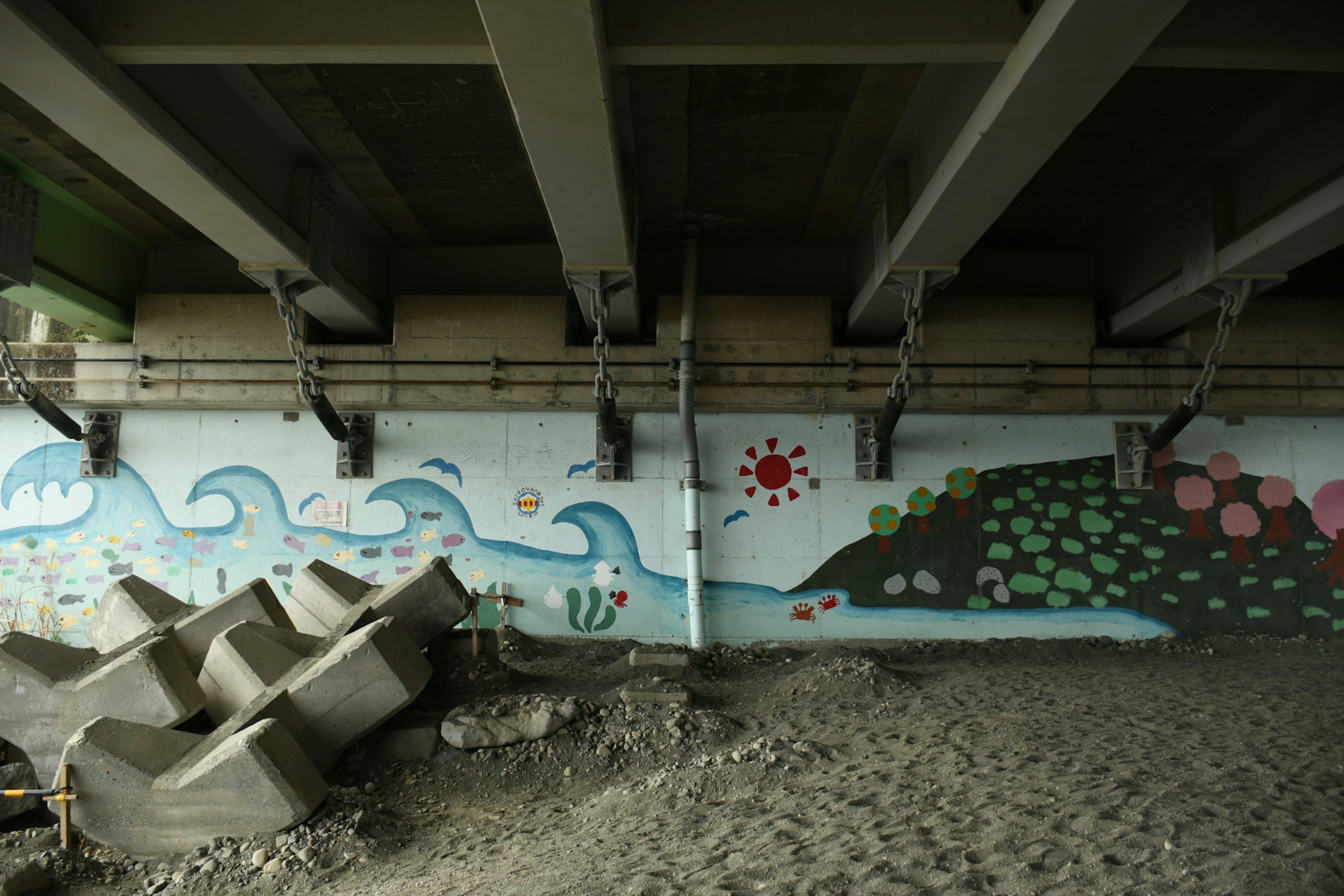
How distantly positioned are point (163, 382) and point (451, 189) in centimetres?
466

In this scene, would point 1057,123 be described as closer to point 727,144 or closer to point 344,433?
point 727,144

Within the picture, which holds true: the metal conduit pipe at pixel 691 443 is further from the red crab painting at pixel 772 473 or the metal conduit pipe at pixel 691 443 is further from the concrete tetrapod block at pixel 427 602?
the concrete tetrapod block at pixel 427 602

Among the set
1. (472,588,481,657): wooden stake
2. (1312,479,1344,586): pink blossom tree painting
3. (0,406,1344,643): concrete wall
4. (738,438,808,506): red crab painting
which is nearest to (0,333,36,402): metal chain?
(0,406,1344,643): concrete wall

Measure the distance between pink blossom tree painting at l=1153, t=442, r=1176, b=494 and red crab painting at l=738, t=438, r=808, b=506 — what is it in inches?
178

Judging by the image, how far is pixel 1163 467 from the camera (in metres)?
10.3

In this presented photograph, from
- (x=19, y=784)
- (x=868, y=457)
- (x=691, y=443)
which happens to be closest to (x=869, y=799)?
(x=19, y=784)

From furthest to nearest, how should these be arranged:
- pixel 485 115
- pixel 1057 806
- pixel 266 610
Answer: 1. pixel 485 115
2. pixel 266 610
3. pixel 1057 806

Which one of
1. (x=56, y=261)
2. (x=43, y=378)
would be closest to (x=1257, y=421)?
(x=56, y=261)

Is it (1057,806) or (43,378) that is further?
(43,378)

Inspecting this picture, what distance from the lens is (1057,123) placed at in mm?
5285

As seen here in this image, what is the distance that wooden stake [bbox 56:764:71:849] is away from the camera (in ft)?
14.8

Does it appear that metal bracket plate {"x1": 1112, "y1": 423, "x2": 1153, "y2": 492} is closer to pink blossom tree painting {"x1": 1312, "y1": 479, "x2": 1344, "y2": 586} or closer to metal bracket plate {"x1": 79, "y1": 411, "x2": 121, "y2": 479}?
pink blossom tree painting {"x1": 1312, "y1": 479, "x2": 1344, "y2": 586}

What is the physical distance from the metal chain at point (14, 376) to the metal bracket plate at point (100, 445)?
0.90 metres

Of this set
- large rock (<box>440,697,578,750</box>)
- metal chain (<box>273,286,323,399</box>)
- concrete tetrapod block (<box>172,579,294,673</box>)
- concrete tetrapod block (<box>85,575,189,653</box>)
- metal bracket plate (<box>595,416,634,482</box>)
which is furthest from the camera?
metal bracket plate (<box>595,416,634,482</box>)
